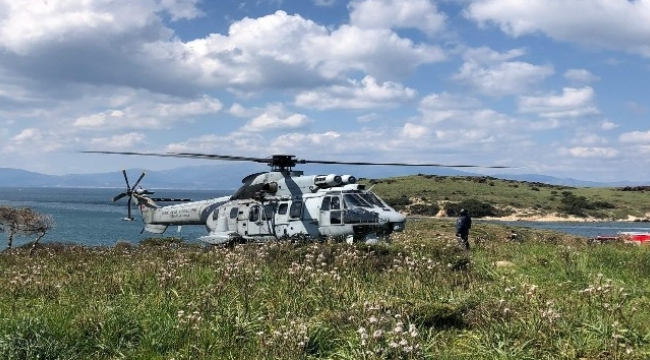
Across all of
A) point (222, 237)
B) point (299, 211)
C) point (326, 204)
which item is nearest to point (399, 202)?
point (222, 237)

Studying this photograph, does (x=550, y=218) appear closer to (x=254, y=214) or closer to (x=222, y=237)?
(x=254, y=214)

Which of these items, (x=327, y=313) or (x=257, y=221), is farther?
(x=257, y=221)

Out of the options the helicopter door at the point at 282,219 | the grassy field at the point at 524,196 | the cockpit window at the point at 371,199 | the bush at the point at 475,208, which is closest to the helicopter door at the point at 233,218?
the helicopter door at the point at 282,219

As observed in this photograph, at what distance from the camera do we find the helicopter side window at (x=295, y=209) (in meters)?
20.7

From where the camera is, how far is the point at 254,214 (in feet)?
72.2

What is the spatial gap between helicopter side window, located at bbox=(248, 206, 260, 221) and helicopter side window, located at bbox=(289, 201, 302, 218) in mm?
1644

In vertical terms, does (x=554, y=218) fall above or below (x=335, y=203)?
below

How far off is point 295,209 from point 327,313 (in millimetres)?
13065

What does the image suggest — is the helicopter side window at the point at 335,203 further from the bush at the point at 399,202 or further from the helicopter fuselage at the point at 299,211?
the bush at the point at 399,202

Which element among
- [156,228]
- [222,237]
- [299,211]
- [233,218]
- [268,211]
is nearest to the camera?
[299,211]

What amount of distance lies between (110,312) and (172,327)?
114 centimetres

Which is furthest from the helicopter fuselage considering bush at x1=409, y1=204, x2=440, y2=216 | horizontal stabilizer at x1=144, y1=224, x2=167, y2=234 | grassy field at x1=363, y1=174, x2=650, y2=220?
grassy field at x1=363, y1=174, x2=650, y2=220

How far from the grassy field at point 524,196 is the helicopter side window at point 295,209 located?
291ft

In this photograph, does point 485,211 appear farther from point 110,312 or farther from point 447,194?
point 110,312
